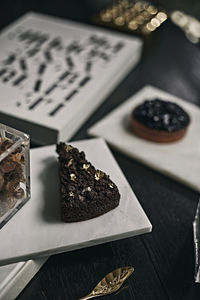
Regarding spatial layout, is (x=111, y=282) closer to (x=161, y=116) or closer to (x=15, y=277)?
(x=15, y=277)

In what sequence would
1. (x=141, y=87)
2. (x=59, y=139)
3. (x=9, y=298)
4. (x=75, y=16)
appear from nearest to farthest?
(x=9, y=298) < (x=59, y=139) < (x=141, y=87) < (x=75, y=16)

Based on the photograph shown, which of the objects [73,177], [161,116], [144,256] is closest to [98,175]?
[73,177]

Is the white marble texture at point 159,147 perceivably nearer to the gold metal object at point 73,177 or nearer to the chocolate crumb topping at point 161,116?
the chocolate crumb topping at point 161,116

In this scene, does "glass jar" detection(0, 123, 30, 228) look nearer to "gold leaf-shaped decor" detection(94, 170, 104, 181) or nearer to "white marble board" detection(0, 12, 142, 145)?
"gold leaf-shaped decor" detection(94, 170, 104, 181)

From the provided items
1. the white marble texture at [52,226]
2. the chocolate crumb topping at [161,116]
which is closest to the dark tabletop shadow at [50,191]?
the white marble texture at [52,226]

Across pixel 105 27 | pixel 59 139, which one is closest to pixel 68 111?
pixel 59 139

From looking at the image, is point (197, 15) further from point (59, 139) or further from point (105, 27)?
point (59, 139)
